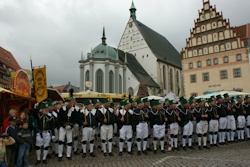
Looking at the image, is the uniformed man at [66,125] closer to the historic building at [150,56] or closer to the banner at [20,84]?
the banner at [20,84]

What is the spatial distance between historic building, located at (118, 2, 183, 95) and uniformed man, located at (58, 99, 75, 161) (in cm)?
4048

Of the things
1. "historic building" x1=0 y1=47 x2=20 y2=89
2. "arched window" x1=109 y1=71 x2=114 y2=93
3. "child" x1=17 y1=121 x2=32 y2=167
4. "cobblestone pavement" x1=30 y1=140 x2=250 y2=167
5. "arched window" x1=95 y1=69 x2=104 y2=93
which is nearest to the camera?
"child" x1=17 y1=121 x2=32 y2=167

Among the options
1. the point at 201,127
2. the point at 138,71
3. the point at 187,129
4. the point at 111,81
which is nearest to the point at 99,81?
the point at 111,81

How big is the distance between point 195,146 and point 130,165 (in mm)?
4353

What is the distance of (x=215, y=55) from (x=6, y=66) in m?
48.0

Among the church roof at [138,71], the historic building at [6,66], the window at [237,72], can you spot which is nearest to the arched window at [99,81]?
the church roof at [138,71]

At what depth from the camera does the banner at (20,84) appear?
9.48 m

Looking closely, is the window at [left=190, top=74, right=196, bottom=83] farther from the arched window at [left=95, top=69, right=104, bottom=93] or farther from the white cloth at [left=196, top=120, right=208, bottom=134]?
the white cloth at [left=196, top=120, right=208, bottom=134]

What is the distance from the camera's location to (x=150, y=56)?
50.1m

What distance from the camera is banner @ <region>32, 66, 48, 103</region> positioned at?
959 cm

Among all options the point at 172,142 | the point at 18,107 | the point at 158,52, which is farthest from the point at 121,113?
the point at 158,52

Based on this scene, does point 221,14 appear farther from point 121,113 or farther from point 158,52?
point 121,113

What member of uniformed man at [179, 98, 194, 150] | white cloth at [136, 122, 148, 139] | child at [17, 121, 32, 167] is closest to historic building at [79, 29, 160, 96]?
uniformed man at [179, 98, 194, 150]

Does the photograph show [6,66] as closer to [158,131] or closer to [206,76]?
[206,76]
